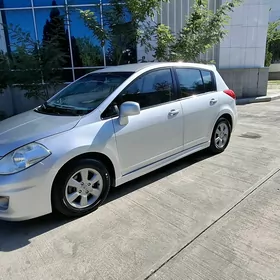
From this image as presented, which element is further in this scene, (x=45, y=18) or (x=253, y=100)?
(x=253, y=100)

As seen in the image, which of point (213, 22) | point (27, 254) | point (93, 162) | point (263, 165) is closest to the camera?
point (27, 254)

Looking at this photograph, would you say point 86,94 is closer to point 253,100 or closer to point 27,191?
point 27,191

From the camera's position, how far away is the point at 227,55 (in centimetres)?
1075

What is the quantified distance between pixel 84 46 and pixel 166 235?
8.34m

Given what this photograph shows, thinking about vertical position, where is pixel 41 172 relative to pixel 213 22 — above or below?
below

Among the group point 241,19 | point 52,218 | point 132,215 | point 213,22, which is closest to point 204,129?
point 132,215

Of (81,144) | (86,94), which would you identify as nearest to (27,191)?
(81,144)

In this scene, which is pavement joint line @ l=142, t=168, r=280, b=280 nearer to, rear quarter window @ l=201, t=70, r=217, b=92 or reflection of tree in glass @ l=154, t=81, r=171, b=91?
rear quarter window @ l=201, t=70, r=217, b=92

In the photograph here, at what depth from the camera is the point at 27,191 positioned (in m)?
2.56

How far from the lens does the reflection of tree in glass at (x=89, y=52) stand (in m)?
9.34

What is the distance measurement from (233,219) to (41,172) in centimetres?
209

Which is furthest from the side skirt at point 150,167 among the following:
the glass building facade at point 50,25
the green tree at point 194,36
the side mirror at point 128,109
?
the glass building facade at point 50,25

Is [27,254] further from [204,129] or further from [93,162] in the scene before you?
[204,129]

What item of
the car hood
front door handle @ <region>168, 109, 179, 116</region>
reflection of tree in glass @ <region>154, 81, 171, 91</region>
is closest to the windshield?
the car hood
